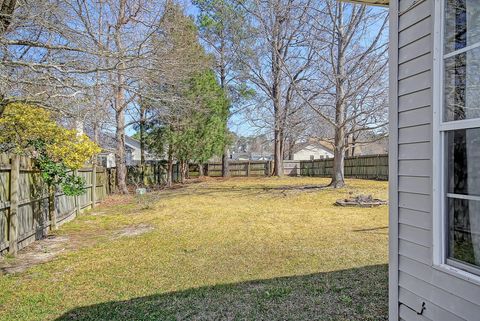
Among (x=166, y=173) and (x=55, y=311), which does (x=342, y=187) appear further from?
(x=55, y=311)

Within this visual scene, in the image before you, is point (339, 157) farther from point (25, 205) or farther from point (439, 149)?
point (439, 149)

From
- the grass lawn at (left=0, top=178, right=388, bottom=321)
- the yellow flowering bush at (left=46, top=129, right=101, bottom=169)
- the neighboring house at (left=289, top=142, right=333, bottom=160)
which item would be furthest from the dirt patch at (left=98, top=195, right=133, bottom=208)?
the neighboring house at (left=289, top=142, right=333, bottom=160)

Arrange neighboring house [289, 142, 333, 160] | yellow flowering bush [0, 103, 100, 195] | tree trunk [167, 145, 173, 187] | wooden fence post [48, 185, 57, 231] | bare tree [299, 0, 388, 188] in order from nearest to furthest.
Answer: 1. yellow flowering bush [0, 103, 100, 195]
2. wooden fence post [48, 185, 57, 231]
3. bare tree [299, 0, 388, 188]
4. tree trunk [167, 145, 173, 187]
5. neighboring house [289, 142, 333, 160]

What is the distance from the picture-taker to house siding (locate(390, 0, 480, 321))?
1.90 metres

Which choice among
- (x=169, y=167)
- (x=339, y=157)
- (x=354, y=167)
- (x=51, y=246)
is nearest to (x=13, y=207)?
(x=51, y=246)

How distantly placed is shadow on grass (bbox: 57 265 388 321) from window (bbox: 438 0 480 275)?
1412 millimetres

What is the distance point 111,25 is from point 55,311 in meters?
6.86

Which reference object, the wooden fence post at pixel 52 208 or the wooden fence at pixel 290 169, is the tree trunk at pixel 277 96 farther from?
the wooden fence post at pixel 52 208

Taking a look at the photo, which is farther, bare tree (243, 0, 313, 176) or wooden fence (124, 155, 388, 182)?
wooden fence (124, 155, 388, 182)

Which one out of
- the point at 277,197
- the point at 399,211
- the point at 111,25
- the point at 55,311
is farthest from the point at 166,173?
the point at 399,211

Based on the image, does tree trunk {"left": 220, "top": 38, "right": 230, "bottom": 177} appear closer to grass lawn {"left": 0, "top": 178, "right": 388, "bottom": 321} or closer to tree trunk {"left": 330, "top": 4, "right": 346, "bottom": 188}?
tree trunk {"left": 330, "top": 4, "right": 346, "bottom": 188}

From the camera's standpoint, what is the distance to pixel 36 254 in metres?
4.97

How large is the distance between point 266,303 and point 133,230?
14.2ft

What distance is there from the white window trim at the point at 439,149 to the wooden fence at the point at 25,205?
481cm
